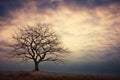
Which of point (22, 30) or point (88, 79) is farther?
point (22, 30)

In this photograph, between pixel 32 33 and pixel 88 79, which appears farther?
pixel 32 33

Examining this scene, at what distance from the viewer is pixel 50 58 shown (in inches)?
2628

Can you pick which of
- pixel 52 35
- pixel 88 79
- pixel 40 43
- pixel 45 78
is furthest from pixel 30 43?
pixel 88 79

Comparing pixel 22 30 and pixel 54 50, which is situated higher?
pixel 22 30

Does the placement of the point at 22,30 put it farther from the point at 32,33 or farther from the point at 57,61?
the point at 57,61

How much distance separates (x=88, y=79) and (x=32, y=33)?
25.4 meters

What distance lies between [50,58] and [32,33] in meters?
9.20

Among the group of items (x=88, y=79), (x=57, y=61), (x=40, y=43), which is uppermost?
(x=40, y=43)

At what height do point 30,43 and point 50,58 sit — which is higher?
point 30,43

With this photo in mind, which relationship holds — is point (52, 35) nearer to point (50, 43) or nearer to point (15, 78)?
A: point (50, 43)

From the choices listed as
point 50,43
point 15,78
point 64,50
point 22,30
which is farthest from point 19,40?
point 15,78

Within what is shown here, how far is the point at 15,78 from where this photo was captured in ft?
152

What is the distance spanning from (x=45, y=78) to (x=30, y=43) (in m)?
20.2

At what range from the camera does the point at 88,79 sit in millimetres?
46594
